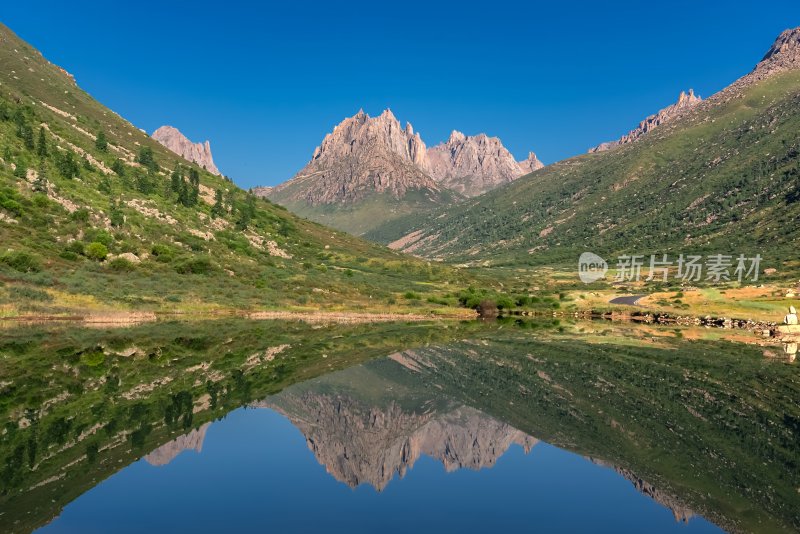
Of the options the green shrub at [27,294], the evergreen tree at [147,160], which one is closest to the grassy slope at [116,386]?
the green shrub at [27,294]

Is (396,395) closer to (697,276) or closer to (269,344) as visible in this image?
(269,344)

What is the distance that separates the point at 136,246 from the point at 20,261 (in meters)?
25.4

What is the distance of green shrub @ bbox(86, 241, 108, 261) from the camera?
96.8 meters

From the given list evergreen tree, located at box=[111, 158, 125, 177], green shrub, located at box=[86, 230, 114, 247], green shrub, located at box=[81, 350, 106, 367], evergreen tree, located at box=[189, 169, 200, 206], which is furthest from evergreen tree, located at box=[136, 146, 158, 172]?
green shrub, located at box=[81, 350, 106, 367]

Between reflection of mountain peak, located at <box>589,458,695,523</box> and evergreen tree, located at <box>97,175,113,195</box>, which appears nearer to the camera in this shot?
reflection of mountain peak, located at <box>589,458,695,523</box>

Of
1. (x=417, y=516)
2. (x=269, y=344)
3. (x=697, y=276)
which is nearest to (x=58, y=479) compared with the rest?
(x=417, y=516)

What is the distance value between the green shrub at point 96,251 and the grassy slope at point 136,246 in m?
2.14

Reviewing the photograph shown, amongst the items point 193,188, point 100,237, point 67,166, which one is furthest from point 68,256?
point 193,188

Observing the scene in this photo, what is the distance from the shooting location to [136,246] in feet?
351

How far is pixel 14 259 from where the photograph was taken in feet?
268

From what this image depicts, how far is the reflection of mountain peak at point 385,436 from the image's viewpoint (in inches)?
1070

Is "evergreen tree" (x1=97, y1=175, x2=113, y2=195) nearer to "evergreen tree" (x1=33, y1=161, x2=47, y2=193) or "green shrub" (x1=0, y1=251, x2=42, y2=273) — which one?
"evergreen tree" (x1=33, y1=161, x2=47, y2=193)

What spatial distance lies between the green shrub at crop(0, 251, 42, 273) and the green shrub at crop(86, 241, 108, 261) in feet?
39.8

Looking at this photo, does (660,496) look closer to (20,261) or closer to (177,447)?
(177,447)
